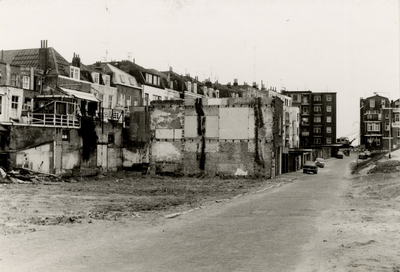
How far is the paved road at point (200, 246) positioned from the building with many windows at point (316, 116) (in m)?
109

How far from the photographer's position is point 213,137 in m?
49.8

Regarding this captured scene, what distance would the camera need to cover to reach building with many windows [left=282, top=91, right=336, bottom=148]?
126125 millimetres

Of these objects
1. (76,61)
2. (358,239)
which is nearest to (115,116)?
(76,61)

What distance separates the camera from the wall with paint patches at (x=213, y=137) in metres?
48.7

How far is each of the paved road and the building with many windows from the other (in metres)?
109

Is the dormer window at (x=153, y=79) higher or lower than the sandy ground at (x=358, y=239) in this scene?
higher

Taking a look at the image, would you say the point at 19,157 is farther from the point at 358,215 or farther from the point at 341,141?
the point at 341,141

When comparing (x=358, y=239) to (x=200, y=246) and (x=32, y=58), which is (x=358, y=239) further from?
(x=32, y=58)

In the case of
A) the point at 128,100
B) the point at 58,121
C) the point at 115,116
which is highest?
the point at 128,100

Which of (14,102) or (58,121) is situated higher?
(14,102)

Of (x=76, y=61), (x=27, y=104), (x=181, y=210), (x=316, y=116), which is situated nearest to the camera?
(x=181, y=210)

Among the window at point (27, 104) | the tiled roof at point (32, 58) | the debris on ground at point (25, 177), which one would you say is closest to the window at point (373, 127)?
the tiled roof at point (32, 58)

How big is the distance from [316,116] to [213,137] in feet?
273

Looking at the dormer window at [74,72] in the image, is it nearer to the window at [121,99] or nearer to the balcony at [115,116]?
the balcony at [115,116]
